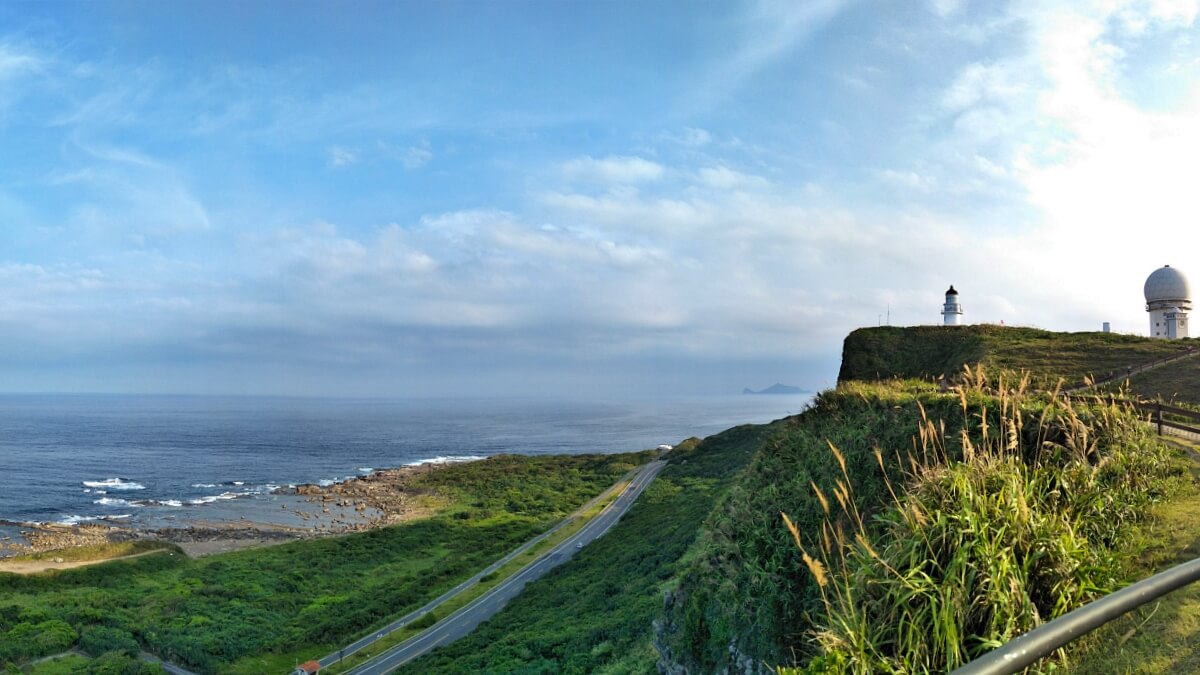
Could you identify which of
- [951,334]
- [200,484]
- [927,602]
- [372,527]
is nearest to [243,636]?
[372,527]

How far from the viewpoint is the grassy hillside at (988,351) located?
115 feet

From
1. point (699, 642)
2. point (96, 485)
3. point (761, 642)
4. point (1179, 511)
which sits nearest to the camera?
point (1179, 511)

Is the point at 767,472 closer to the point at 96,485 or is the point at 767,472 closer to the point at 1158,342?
the point at 1158,342

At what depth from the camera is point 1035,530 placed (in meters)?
6.05

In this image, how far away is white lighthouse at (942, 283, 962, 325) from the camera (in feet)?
161

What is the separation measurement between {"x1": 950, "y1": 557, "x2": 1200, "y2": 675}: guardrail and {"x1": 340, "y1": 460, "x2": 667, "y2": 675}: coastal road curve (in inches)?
1355

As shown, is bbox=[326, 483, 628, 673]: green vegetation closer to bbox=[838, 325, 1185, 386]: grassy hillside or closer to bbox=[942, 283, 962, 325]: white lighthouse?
bbox=[838, 325, 1185, 386]: grassy hillside

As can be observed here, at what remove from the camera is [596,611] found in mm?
Answer: 28344

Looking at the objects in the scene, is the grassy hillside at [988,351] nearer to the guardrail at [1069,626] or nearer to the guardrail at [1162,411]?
the guardrail at [1162,411]

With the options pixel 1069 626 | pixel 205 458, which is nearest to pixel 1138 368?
pixel 1069 626

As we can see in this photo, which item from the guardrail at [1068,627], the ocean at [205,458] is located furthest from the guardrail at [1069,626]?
the ocean at [205,458]

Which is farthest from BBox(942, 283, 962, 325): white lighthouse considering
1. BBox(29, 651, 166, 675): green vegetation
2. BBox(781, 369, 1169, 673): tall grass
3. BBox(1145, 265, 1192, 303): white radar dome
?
BBox(29, 651, 166, 675): green vegetation

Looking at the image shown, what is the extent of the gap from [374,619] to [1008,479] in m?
40.4

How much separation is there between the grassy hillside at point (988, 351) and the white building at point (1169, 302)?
8.46 m
